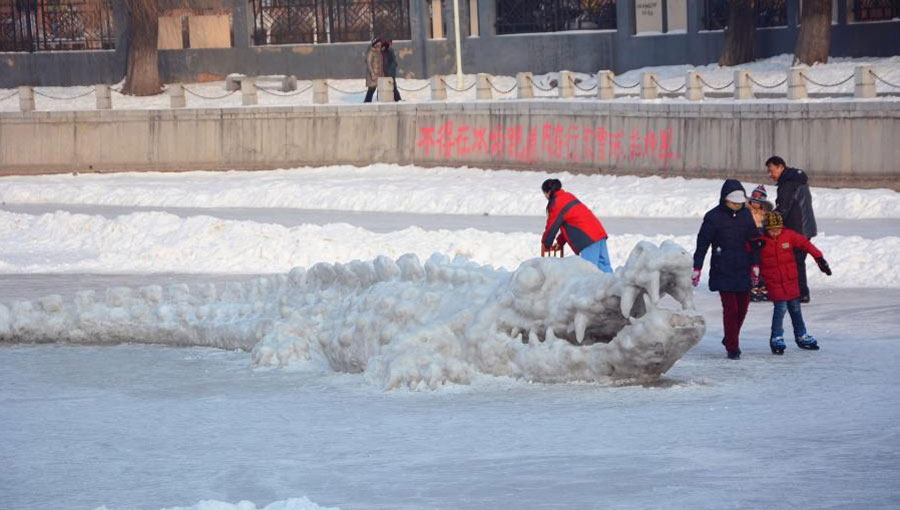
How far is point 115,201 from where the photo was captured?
33.4 metres

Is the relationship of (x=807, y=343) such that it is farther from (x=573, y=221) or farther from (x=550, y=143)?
(x=550, y=143)

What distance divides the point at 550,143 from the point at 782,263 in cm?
1960

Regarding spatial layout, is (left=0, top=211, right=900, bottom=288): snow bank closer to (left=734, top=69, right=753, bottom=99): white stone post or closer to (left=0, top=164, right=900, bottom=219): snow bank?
(left=0, top=164, right=900, bottom=219): snow bank

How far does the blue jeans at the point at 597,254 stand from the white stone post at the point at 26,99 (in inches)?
1023

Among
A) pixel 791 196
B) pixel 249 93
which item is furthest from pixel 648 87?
pixel 791 196

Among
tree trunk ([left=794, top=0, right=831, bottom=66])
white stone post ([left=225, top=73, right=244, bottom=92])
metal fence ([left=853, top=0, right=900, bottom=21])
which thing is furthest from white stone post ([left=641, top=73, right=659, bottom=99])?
white stone post ([left=225, top=73, right=244, bottom=92])

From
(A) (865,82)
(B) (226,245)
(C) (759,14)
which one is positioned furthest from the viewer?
(C) (759,14)

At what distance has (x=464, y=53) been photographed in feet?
150

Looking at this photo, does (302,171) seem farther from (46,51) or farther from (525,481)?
(525,481)

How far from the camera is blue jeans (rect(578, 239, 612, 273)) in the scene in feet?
52.2

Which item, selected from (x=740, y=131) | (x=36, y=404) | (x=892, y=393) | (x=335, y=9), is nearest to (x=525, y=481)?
(x=892, y=393)

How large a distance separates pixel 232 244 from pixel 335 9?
25.3 metres

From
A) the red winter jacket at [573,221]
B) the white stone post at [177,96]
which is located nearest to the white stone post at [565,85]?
the white stone post at [177,96]

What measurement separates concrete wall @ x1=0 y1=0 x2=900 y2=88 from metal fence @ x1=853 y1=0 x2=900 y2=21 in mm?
337
